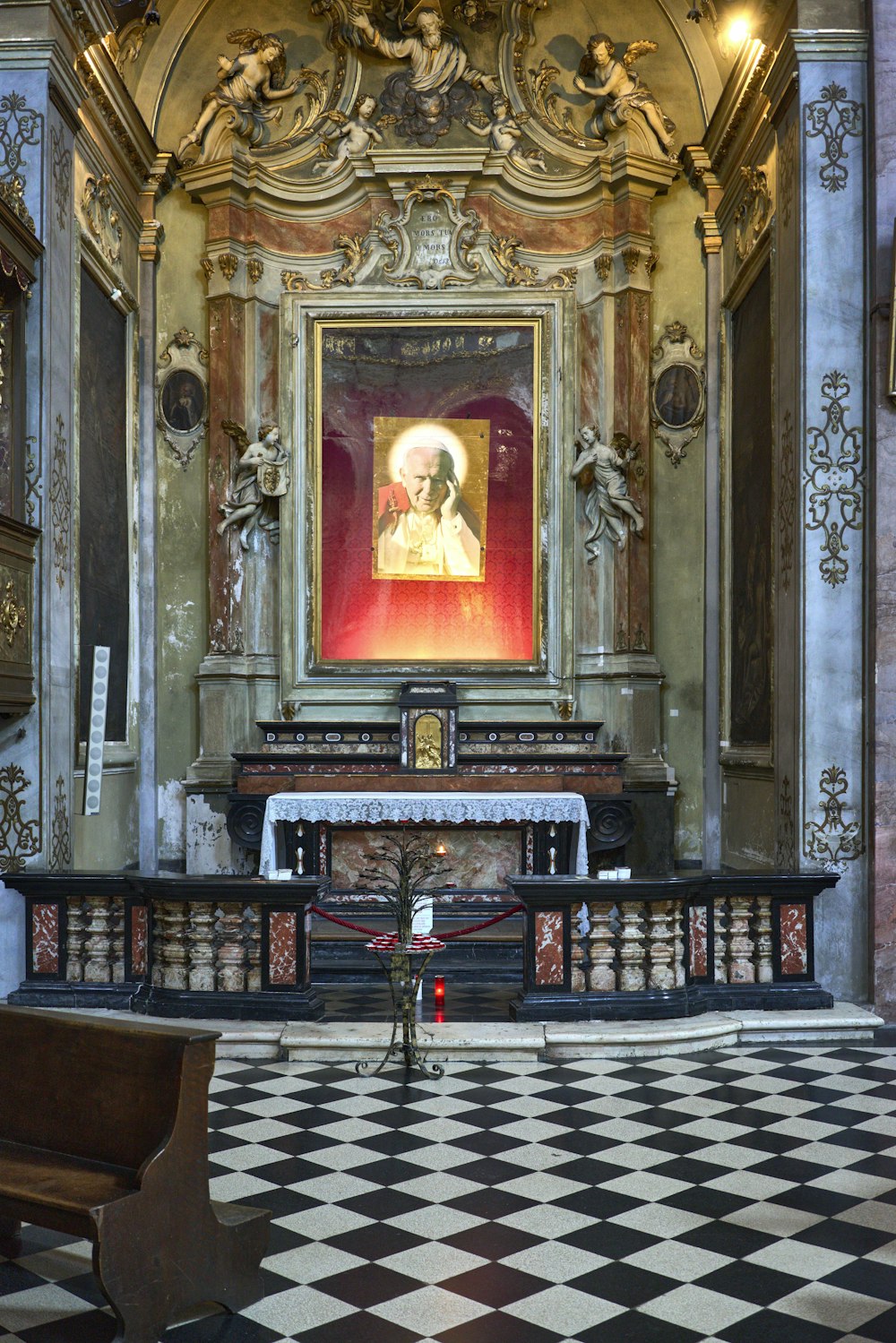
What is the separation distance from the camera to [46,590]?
9.02 m

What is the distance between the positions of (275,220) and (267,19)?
6.38 ft

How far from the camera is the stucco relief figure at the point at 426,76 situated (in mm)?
12664

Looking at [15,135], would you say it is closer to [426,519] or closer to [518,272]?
[426,519]

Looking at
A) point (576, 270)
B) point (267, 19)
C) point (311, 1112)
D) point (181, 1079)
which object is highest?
point (267, 19)

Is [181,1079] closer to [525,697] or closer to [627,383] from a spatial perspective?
[525,697]

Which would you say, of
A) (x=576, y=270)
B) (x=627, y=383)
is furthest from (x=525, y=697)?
(x=576, y=270)

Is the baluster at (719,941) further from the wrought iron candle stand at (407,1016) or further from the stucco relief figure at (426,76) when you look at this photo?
the stucco relief figure at (426,76)

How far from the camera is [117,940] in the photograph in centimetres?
805

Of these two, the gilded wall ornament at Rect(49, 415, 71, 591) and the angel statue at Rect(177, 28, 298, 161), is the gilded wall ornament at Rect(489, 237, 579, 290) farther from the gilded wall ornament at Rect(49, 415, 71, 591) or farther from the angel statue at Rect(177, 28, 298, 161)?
the gilded wall ornament at Rect(49, 415, 71, 591)

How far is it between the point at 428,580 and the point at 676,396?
296 centimetres

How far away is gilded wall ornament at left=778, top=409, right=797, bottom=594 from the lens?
29.3 feet

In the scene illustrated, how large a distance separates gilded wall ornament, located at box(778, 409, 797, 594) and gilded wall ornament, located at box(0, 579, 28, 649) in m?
5.02

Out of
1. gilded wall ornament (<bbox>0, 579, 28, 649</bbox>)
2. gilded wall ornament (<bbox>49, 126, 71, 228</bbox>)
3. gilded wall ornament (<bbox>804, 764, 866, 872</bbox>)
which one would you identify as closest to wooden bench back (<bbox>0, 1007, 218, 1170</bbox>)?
gilded wall ornament (<bbox>0, 579, 28, 649</bbox>)

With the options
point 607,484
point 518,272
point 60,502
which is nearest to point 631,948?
point 60,502
